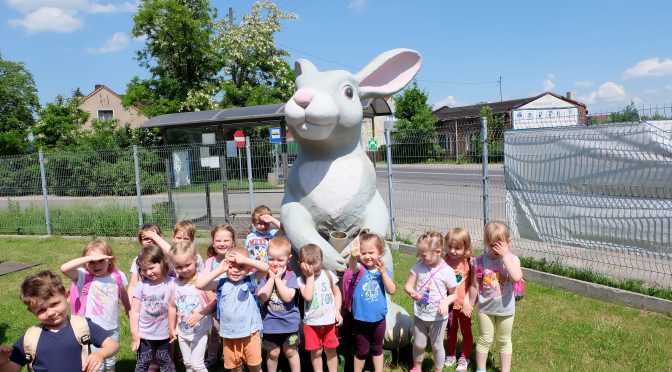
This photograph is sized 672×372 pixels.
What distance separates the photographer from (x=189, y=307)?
9.43 feet

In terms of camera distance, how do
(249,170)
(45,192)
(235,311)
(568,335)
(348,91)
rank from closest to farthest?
(235,311)
(348,91)
(568,335)
(249,170)
(45,192)

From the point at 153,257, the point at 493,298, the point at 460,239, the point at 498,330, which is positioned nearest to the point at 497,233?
the point at 460,239

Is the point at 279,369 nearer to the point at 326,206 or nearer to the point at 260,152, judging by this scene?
the point at 326,206

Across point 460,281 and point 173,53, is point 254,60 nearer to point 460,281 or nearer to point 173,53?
point 173,53

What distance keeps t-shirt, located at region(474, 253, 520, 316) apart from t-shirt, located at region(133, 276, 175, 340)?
1977mm

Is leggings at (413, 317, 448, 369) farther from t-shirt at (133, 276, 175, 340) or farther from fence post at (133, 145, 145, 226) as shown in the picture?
fence post at (133, 145, 145, 226)

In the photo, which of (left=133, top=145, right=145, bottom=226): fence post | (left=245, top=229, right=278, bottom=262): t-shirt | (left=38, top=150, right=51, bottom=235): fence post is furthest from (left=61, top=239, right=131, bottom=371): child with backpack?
(left=38, top=150, right=51, bottom=235): fence post

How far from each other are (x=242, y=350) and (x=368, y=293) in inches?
32.9

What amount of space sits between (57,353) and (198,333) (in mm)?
890

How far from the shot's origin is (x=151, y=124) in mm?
11094

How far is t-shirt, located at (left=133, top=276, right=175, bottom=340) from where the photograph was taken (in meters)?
2.91

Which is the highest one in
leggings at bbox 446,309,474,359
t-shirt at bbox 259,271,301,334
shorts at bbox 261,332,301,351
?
t-shirt at bbox 259,271,301,334

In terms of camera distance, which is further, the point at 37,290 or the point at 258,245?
the point at 258,245

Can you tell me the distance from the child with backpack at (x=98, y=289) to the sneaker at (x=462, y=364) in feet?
7.37
